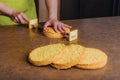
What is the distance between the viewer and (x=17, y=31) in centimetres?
138

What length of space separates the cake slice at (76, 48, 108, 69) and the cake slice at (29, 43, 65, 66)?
0.34 feet

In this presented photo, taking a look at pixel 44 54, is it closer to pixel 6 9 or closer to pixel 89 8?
pixel 6 9

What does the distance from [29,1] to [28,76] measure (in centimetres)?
89

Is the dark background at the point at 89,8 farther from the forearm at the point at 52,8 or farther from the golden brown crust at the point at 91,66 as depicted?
the golden brown crust at the point at 91,66

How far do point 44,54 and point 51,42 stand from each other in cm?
Result: 20

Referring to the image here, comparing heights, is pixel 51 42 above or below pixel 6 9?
below

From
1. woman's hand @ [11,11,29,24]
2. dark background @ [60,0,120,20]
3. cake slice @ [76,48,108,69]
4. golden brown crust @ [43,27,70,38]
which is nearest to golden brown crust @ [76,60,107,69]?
cake slice @ [76,48,108,69]

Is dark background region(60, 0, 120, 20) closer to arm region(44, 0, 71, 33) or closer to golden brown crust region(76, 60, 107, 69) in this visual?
arm region(44, 0, 71, 33)

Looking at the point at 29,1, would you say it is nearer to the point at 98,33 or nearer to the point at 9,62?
the point at 98,33

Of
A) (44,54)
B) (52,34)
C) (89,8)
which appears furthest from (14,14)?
(89,8)

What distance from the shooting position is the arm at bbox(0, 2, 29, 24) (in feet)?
4.87

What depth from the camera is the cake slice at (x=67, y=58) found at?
0.99m

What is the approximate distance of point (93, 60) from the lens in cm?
102

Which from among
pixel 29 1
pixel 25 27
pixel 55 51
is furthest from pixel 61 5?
pixel 55 51
